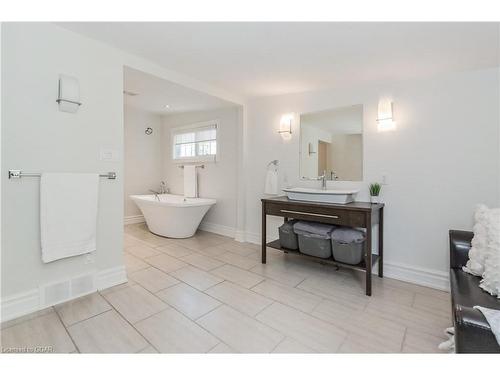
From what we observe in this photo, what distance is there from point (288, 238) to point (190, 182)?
2369 mm

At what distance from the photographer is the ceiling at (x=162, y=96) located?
2.59 metres

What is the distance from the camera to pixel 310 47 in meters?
1.98

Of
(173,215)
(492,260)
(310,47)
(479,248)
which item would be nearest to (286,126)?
(310,47)

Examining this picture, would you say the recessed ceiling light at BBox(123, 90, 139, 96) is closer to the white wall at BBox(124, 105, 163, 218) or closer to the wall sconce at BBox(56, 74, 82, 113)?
the white wall at BBox(124, 105, 163, 218)

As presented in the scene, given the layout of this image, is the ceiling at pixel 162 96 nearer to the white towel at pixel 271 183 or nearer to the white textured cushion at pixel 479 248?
the white towel at pixel 271 183

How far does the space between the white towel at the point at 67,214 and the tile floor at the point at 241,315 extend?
437 mm

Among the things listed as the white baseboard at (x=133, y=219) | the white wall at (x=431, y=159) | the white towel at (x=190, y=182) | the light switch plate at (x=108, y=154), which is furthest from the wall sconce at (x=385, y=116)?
the white baseboard at (x=133, y=219)

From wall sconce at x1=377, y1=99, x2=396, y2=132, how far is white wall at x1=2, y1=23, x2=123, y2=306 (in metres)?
2.54

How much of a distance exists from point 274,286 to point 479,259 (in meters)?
1.50

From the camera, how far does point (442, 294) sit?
2199 millimetres

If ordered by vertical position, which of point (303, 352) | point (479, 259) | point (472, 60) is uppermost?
point (472, 60)

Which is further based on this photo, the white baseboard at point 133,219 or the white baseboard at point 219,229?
the white baseboard at point 133,219
